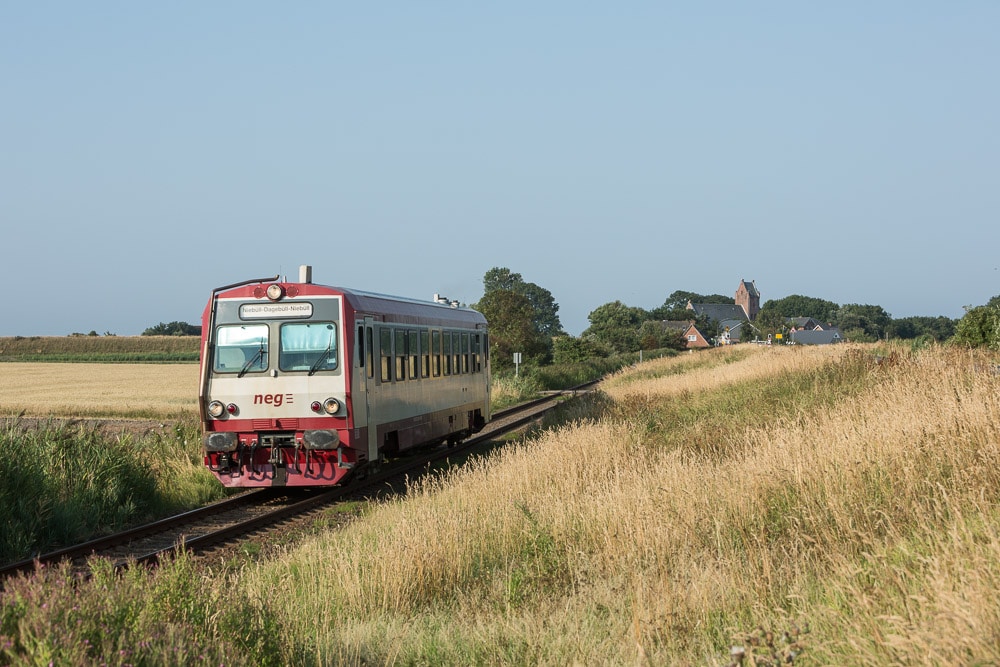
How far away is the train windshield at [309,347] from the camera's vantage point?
1447 centimetres

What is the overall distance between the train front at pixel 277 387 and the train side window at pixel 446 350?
526cm

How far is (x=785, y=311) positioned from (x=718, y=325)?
1173 inches

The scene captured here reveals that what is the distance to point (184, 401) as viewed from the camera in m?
41.5

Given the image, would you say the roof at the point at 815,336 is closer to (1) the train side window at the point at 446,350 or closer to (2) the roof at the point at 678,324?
(2) the roof at the point at 678,324

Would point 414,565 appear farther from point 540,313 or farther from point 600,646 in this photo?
point 540,313

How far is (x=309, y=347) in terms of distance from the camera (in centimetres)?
1458

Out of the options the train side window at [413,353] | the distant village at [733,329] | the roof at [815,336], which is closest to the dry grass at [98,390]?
the train side window at [413,353]

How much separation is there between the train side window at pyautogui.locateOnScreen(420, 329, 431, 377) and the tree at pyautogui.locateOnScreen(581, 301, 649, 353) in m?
68.7

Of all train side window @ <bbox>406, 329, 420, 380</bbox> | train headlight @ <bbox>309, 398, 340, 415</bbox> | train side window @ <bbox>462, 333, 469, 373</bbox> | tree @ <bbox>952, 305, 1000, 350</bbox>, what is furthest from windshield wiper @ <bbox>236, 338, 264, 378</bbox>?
tree @ <bbox>952, 305, 1000, 350</bbox>

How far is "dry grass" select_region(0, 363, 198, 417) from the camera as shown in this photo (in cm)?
3797

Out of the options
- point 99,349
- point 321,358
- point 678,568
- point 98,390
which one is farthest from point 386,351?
point 99,349

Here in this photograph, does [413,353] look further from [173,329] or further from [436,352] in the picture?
[173,329]

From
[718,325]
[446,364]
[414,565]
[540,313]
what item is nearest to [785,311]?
[718,325]

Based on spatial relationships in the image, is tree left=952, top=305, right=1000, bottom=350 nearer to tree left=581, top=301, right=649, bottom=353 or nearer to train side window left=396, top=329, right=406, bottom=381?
train side window left=396, top=329, right=406, bottom=381
